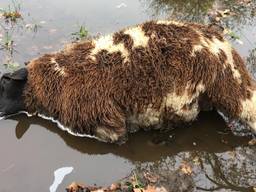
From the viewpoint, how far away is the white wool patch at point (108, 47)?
633 centimetres

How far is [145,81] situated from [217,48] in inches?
41.6

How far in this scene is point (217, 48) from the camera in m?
6.35

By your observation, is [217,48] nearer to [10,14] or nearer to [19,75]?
[19,75]

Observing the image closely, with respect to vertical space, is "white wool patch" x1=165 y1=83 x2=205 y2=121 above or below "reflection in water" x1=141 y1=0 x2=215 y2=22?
below

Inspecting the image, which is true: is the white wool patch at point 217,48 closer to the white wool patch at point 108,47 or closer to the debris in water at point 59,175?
the white wool patch at point 108,47

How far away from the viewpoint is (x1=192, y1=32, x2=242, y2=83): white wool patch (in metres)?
6.28

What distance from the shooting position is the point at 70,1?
10.3 m

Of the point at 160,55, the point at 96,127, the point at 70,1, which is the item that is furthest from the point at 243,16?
the point at 96,127

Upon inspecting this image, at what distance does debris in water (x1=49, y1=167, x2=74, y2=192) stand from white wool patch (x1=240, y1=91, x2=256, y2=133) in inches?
95.3

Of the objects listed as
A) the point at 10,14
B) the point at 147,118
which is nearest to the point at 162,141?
the point at 147,118

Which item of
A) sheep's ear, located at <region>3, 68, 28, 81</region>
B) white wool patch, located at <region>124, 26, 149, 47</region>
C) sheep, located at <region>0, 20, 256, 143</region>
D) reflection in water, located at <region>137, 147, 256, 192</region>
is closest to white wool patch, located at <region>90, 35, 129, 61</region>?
sheep, located at <region>0, 20, 256, 143</region>

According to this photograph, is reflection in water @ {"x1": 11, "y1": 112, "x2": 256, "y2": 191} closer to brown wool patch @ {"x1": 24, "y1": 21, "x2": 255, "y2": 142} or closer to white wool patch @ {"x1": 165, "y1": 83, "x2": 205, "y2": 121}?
brown wool patch @ {"x1": 24, "y1": 21, "x2": 255, "y2": 142}

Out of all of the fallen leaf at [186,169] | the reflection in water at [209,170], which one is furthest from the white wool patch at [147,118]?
the fallen leaf at [186,169]

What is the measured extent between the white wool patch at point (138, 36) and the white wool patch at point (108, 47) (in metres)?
0.17
